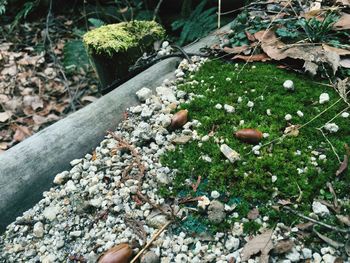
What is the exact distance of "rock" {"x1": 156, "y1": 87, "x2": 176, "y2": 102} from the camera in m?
2.05

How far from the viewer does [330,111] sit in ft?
5.80

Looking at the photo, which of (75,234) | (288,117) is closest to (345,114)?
(288,117)

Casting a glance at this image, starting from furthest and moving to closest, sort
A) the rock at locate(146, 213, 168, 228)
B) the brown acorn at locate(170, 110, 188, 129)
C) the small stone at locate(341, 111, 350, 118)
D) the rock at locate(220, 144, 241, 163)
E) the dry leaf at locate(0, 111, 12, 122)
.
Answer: the dry leaf at locate(0, 111, 12, 122), the brown acorn at locate(170, 110, 188, 129), the small stone at locate(341, 111, 350, 118), the rock at locate(220, 144, 241, 163), the rock at locate(146, 213, 168, 228)

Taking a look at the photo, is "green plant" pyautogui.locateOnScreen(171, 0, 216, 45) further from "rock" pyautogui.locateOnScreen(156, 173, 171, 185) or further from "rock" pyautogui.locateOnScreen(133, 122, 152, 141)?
"rock" pyautogui.locateOnScreen(156, 173, 171, 185)

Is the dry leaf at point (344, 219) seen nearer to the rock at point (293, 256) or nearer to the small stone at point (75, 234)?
the rock at point (293, 256)

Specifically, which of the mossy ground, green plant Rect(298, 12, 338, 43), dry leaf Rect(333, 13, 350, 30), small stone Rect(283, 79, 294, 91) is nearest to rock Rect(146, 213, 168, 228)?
the mossy ground

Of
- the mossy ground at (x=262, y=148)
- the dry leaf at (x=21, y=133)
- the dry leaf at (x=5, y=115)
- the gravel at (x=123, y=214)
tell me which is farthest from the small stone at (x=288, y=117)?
the dry leaf at (x=5, y=115)

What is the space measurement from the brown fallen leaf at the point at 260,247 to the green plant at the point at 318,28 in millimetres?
1228

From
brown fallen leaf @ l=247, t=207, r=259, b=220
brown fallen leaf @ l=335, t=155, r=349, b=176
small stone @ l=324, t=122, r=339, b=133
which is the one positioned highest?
small stone @ l=324, t=122, r=339, b=133

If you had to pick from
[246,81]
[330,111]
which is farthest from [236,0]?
[330,111]

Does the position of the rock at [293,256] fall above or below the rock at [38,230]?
below

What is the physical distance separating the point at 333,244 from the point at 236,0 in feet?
9.45

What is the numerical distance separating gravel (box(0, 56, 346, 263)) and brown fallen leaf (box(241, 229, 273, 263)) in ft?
0.08

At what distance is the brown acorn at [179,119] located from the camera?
1843 mm
